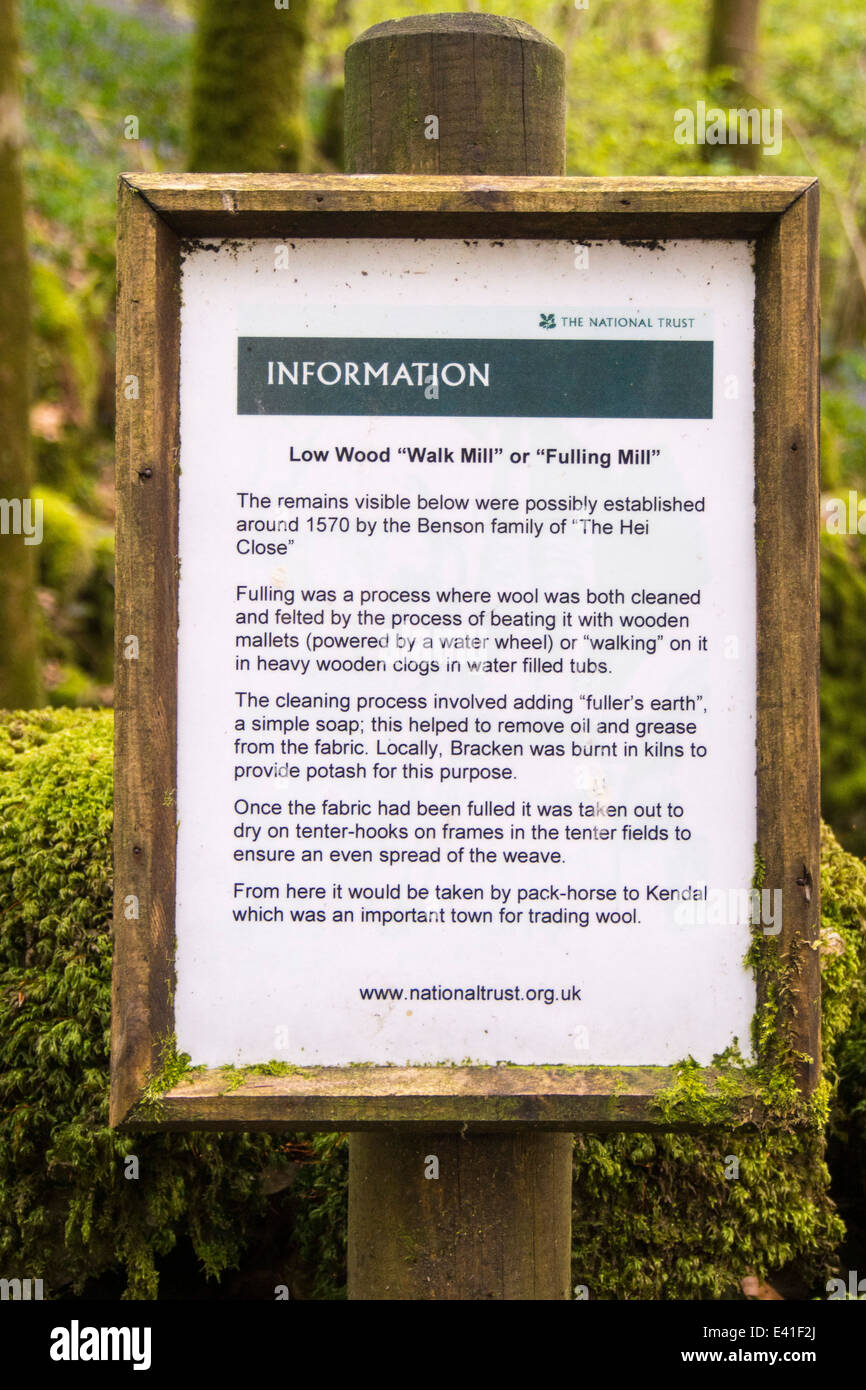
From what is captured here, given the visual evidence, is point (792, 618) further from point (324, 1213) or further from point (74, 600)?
point (74, 600)

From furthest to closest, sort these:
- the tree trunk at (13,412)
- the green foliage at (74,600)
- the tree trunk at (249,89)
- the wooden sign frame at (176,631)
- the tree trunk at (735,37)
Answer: the tree trunk at (735,37)
the green foliage at (74,600)
the tree trunk at (249,89)
the tree trunk at (13,412)
the wooden sign frame at (176,631)

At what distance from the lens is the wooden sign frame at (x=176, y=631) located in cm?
166

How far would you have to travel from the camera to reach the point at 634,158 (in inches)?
416

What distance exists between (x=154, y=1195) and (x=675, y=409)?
74.4 inches

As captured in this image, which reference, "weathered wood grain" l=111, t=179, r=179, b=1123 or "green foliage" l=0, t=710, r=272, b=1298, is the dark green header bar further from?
"green foliage" l=0, t=710, r=272, b=1298

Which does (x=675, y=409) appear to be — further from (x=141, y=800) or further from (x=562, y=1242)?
(x=562, y=1242)

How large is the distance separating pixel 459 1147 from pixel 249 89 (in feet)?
24.3

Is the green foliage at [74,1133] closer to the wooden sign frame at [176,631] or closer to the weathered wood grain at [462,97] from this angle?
the wooden sign frame at [176,631]

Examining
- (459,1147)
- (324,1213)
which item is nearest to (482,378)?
(459,1147)

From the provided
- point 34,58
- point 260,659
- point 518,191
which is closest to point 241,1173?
point 260,659

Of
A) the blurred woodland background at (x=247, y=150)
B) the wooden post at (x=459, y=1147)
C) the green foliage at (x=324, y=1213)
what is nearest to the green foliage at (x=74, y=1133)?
the green foliage at (x=324, y=1213)

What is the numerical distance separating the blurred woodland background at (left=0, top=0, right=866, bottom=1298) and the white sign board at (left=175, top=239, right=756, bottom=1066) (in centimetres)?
90

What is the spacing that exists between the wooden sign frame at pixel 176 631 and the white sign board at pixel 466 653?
3 centimetres

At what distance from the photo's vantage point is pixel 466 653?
1.73 metres
